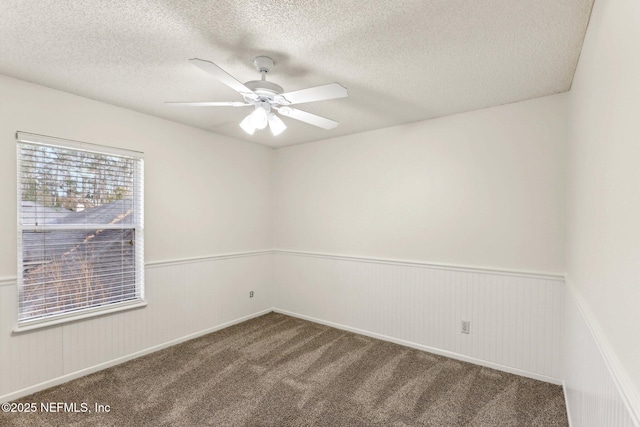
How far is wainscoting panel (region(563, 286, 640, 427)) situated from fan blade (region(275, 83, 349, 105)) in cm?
168

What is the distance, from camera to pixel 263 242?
182 inches

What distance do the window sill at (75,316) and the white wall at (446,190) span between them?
2124 mm

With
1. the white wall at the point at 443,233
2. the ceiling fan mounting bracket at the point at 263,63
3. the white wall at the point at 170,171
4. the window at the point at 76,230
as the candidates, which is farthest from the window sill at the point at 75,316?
the ceiling fan mounting bracket at the point at 263,63

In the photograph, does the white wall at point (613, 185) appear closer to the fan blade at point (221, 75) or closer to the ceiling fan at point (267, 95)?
the ceiling fan at point (267, 95)

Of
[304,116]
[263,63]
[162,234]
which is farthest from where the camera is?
[162,234]

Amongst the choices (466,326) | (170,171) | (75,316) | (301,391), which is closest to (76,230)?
(75,316)

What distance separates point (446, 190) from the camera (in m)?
3.26

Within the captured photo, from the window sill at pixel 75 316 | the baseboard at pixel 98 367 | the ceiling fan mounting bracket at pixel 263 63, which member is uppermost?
the ceiling fan mounting bracket at pixel 263 63

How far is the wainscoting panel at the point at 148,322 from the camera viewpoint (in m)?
2.45

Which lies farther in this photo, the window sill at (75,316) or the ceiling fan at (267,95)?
the window sill at (75,316)

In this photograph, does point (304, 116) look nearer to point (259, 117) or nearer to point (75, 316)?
point (259, 117)

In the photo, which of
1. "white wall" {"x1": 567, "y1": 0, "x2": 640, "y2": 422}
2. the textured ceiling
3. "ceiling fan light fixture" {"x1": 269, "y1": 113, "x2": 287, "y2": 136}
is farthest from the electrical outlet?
"ceiling fan light fixture" {"x1": 269, "y1": 113, "x2": 287, "y2": 136}

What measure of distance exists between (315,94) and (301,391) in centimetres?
225

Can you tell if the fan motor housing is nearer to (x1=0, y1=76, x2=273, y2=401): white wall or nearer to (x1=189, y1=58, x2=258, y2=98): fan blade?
(x1=189, y1=58, x2=258, y2=98): fan blade
